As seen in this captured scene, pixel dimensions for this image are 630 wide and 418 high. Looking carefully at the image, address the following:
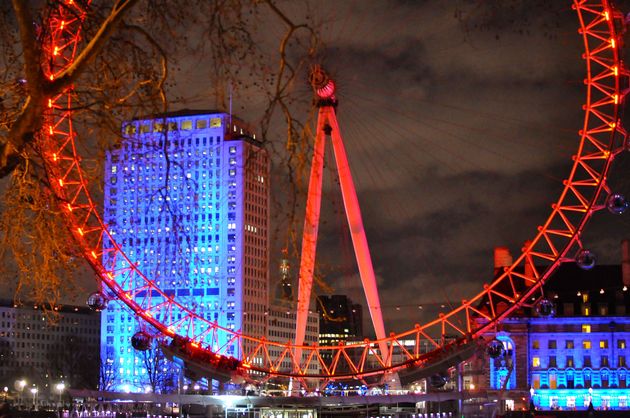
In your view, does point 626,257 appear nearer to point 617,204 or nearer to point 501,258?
point 501,258

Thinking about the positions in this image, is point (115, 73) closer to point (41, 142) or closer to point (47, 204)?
point (41, 142)

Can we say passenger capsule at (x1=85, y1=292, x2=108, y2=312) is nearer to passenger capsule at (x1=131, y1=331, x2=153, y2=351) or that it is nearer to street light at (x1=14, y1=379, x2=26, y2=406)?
passenger capsule at (x1=131, y1=331, x2=153, y2=351)

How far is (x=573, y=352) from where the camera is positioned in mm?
143500

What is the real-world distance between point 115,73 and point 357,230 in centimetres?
6278

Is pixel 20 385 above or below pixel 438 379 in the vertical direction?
above

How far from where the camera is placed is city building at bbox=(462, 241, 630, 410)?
460 feet

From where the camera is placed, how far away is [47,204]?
2289cm

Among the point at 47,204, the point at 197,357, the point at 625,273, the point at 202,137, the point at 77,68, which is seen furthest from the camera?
the point at 202,137

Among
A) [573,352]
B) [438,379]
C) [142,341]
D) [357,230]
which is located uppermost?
[357,230]

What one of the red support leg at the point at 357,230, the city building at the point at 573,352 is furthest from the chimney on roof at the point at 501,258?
the red support leg at the point at 357,230

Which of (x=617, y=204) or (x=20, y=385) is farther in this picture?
(x=20, y=385)

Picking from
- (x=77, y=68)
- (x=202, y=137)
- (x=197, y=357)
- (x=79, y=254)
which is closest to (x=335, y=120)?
(x=197, y=357)

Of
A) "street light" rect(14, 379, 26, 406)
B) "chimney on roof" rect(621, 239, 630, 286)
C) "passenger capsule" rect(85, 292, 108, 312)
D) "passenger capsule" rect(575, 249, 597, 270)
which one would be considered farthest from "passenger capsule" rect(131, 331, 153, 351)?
"chimney on roof" rect(621, 239, 630, 286)

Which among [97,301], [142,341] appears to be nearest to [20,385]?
[142,341]
